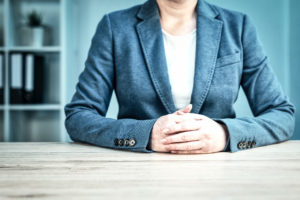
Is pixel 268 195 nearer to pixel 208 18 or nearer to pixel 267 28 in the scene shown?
pixel 208 18

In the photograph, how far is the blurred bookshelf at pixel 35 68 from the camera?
294cm

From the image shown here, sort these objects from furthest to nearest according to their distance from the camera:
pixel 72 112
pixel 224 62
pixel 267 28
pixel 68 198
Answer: pixel 267 28 → pixel 224 62 → pixel 72 112 → pixel 68 198

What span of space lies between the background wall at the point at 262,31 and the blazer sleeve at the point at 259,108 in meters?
1.83

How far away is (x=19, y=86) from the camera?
9.57 ft

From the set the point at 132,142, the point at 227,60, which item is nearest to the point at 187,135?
the point at 132,142

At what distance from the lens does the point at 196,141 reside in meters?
0.94

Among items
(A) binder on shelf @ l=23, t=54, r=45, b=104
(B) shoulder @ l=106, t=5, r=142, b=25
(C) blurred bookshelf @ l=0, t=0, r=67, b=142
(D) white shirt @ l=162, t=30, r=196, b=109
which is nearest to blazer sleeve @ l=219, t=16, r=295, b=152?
(D) white shirt @ l=162, t=30, r=196, b=109

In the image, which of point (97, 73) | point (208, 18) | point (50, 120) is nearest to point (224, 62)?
point (208, 18)

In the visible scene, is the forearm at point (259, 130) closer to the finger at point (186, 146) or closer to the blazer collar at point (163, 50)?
the finger at point (186, 146)

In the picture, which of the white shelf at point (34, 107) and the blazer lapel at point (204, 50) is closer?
the blazer lapel at point (204, 50)

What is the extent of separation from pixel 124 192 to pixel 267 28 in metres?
3.08

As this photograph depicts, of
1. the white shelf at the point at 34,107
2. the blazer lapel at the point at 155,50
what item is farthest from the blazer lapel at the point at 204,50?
the white shelf at the point at 34,107

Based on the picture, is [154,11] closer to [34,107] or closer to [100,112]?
[100,112]

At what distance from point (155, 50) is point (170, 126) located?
1.54 ft
